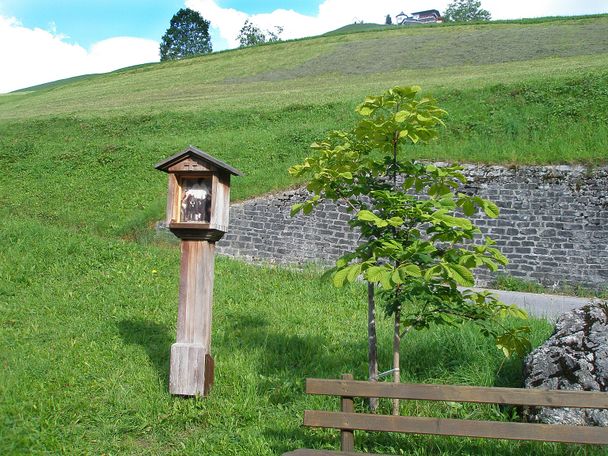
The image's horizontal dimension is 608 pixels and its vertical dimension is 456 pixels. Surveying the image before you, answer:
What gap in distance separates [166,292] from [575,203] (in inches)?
341

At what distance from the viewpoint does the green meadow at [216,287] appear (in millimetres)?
5070

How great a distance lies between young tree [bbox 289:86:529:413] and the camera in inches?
176

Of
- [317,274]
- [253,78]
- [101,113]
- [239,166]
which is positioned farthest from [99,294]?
[253,78]

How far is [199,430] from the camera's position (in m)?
5.04

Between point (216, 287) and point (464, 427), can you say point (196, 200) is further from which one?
point (216, 287)

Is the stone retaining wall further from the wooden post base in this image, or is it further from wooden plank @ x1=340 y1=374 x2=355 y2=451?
wooden plank @ x1=340 y1=374 x2=355 y2=451

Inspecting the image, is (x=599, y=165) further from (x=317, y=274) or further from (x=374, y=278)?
(x=374, y=278)

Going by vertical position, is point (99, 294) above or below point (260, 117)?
below

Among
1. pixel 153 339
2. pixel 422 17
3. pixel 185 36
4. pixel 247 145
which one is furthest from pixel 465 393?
pixel 422 17

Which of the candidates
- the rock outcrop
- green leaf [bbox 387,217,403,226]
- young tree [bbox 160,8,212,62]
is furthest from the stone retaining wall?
young tree [bbox 160,8,212,62]

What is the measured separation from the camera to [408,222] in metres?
5.02

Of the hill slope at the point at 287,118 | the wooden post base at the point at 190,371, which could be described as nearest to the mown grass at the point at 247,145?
the hill slope at the point at 287,118

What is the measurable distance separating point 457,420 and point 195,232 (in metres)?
3.01

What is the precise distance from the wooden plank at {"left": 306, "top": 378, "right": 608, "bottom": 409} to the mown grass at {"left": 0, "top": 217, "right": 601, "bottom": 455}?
70 centimetres
